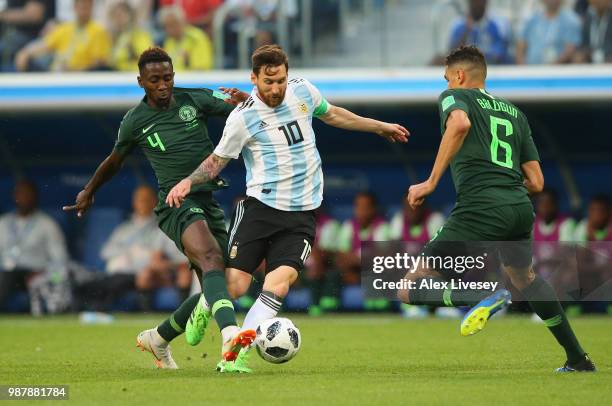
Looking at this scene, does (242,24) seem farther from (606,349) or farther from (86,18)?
(606,349)

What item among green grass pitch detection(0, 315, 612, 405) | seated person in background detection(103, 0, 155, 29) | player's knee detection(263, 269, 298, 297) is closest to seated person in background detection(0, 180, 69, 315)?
seated person in background detection(103, 0, 155, 29)

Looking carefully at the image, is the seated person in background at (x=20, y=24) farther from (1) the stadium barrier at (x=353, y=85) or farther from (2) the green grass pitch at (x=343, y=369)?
(2) the green grass pitch at (x=343, y=369)

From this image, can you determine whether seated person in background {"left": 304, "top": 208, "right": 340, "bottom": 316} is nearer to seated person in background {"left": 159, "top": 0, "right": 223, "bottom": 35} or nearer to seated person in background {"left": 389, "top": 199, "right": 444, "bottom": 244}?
seated person in background {"left": 389, "top": 199, "right": 444, "bottom": 244}

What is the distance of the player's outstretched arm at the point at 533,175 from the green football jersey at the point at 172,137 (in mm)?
2141

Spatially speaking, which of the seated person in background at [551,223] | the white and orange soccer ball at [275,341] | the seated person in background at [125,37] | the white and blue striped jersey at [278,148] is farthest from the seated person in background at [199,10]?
the white and orange soccer ball at [275,341]

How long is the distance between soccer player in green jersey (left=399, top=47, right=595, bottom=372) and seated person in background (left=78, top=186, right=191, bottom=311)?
8.92 metres

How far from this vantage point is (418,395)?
6.70 metres

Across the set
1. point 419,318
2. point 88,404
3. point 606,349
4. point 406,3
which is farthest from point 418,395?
point 406,3

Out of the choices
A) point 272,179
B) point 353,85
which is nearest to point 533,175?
point 272,179

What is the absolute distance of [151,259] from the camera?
16.6 metres

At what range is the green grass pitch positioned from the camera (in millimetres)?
6703

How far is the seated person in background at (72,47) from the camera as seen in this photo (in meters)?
16.5

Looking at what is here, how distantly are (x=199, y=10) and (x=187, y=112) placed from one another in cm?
818

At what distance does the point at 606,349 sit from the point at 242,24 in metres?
8.12
